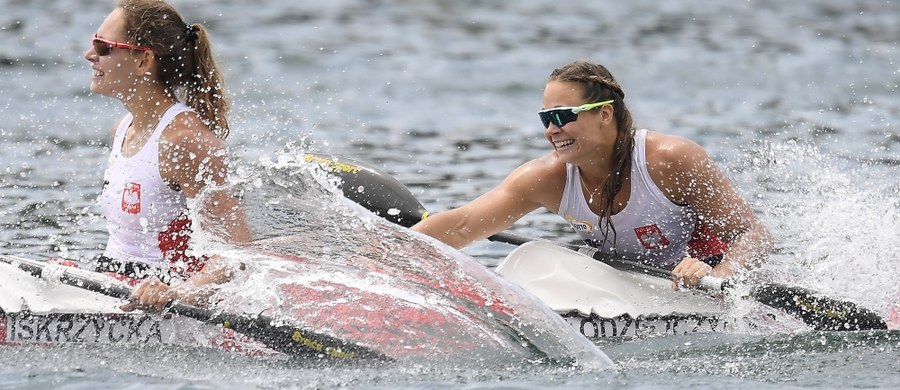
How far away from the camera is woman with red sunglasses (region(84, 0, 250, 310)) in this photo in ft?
20.9

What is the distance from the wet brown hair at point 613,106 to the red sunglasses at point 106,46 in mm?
2012

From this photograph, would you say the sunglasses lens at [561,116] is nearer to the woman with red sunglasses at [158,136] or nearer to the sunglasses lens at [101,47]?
the woman with red sunglasses at [158,136]

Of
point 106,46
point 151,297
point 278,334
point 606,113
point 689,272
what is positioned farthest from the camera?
point 606,113

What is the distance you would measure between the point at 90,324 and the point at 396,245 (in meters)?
1.45

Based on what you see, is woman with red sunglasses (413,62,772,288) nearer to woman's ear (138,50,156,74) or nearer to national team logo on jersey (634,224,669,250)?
national team logo on jersey (634,224,669,250)

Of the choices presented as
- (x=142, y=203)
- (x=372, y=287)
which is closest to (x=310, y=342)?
(x=372, y=287)

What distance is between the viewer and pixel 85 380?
→ 6.13 metres

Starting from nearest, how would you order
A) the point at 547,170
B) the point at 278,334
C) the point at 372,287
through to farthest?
the point at 278,334
the point at 372,287
the point at 547,170

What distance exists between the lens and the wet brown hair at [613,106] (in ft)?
22.8

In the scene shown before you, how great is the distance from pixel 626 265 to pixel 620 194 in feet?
1.26

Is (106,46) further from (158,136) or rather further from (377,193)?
(377,193)

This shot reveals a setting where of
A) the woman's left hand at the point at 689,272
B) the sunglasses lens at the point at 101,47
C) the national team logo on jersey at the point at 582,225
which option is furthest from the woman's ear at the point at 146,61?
the woman's left hand at the point at 689,272

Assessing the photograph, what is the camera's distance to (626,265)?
23.8 ft

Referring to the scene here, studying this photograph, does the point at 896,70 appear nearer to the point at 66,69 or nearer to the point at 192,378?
the point at 66,69
